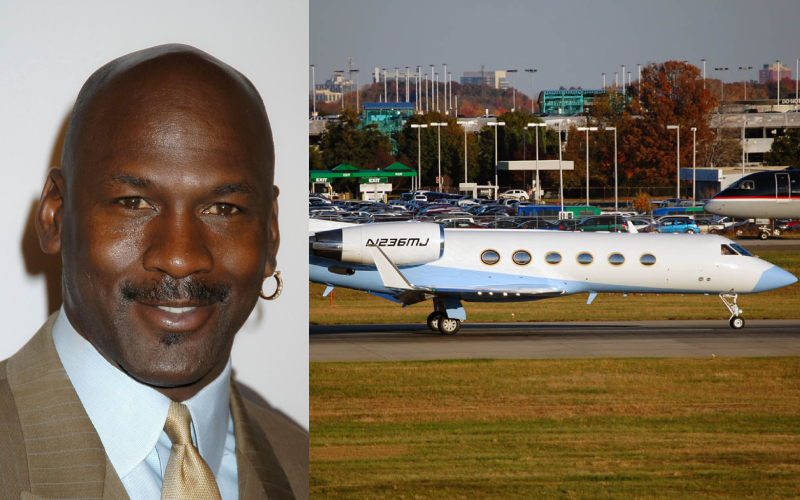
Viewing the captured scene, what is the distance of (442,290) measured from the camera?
89.6 feet

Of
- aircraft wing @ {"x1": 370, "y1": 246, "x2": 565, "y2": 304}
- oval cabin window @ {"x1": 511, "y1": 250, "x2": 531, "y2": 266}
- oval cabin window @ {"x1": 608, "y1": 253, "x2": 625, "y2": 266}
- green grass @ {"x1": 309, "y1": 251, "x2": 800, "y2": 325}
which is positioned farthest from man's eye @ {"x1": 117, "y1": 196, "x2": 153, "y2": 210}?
green grass @ {"x1": 309, "y1": 251, "x2": 800, "y2": 325}

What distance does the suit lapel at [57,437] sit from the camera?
5.81ft

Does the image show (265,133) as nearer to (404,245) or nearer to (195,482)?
(195,482)

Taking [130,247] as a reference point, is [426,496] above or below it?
below

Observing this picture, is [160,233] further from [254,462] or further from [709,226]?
[709,226]

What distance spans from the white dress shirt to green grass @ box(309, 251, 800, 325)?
95.6 feet

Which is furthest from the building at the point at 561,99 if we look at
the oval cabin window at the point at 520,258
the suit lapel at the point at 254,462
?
the suit lapel at the point at 254,462

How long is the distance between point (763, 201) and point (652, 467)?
3583cm

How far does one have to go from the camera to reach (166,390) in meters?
1.91

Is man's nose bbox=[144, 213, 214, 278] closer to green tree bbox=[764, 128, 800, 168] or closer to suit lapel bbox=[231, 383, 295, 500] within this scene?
suit lapel bbox=[231, 383, 295, 500]

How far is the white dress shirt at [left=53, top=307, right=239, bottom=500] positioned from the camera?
1851mm

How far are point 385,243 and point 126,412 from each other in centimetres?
2556

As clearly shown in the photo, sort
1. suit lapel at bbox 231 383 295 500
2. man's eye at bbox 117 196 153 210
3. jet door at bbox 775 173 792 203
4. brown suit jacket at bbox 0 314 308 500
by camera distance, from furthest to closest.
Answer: jet door at bbox 775 173 792 203 < suit lapel at bbox 231 383 295 500 < man's eye at bbox 117 196 153 210 < brown suit jacket at bbox 0 314 308 500

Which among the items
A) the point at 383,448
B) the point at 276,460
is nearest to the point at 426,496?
the point at 383,448
